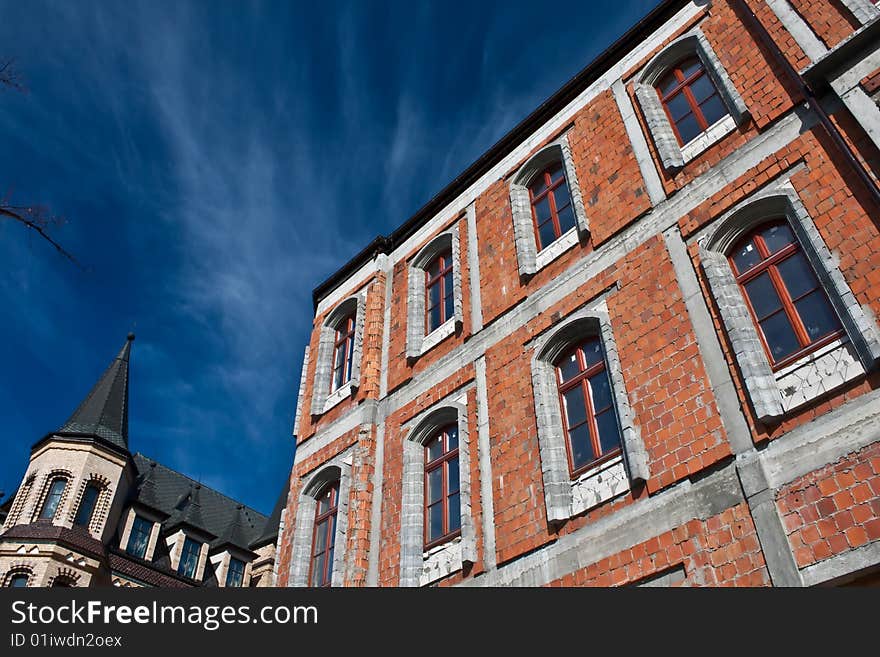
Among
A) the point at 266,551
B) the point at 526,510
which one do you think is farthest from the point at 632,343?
the point at 266,551

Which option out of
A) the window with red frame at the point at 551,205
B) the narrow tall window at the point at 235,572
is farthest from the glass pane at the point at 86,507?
the window with red frame at the point at 551,205

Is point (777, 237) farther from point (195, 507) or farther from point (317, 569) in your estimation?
point (195, 507)

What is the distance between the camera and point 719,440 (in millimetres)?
8359

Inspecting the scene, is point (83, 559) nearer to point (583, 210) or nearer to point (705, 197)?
point (583, 210)

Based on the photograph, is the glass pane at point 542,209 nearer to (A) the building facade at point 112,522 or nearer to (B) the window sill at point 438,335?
(B) the window sill at point 438,335

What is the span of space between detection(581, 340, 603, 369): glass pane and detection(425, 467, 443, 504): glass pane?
303cm

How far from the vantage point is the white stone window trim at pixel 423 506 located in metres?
10.8

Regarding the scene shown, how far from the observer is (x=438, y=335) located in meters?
13.7

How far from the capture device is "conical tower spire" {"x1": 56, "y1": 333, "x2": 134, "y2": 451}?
103 ft

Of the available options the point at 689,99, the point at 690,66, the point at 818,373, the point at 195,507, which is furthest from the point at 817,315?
the point at 195,507

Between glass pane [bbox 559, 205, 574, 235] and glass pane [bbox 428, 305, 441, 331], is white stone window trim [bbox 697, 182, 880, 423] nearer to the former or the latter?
glass pane [bbox 559, 205, 574, 235]

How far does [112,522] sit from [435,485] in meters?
23.6

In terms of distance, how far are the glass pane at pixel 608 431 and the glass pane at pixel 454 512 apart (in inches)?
103

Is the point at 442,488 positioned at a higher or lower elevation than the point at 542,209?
lower
